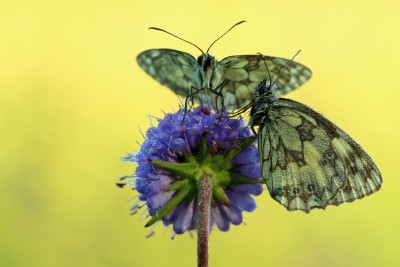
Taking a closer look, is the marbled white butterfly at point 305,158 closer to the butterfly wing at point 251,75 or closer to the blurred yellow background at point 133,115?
the butterfly wing at point 251,75

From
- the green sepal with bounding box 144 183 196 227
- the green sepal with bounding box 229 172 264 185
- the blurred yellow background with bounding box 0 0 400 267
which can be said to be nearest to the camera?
the green sepal with bounding box 144 183 196 227

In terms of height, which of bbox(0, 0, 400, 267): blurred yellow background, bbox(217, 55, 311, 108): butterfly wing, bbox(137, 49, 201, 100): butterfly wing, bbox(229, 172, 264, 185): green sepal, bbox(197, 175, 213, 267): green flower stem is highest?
bbox(0, 0, 400, 267): blurred yellow background

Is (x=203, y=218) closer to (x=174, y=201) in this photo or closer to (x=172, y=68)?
(x=174, y=201)

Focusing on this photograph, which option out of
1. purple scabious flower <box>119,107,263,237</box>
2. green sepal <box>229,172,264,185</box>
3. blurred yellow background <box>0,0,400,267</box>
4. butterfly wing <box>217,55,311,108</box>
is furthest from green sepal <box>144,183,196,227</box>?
blurred yellow background <box>0,0,400,267</box>

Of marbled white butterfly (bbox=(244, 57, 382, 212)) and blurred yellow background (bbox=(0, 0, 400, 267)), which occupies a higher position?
blurred yellow background (bbox=(0, 0, 400, 267))

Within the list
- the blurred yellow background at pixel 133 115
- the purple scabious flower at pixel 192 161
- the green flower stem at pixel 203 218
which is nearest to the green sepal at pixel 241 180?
the purple scabious flower at pixel 192 161

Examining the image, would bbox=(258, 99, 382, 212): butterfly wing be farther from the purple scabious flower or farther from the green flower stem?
the green flower stem

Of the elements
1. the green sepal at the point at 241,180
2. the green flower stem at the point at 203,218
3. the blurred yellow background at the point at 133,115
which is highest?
the blurred yellow background at the point at 133,115

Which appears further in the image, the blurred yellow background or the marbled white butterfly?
the blurred yellow background
